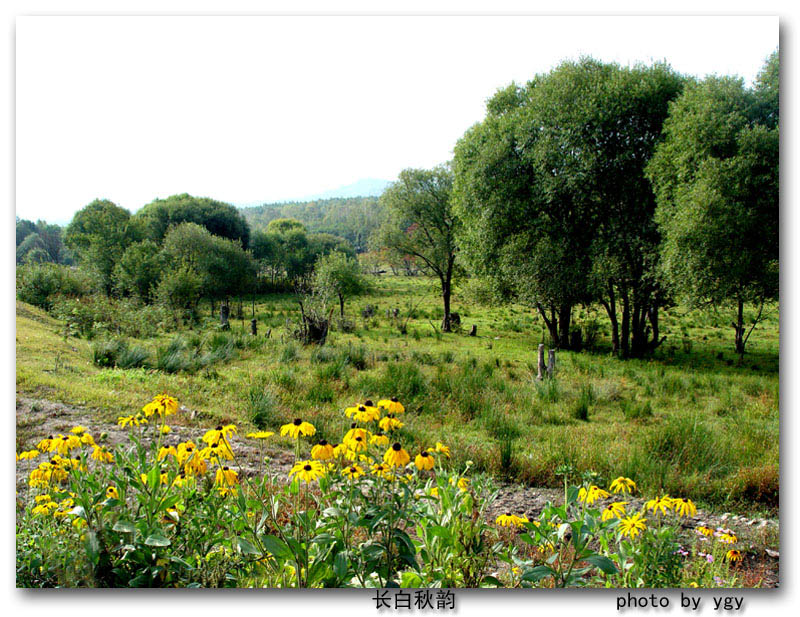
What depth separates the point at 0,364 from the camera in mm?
3580

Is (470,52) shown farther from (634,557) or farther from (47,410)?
(47,410)

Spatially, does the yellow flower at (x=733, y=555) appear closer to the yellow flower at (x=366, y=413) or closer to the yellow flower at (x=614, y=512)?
the yellow flower at (x=614, y=512)

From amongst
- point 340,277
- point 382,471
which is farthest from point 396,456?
point 340,277

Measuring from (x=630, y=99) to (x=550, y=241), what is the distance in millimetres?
3914

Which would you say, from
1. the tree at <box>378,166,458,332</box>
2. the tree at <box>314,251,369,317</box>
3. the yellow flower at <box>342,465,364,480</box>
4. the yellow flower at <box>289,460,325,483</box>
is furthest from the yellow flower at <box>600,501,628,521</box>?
the tree at <box>378,166,458,332</box>

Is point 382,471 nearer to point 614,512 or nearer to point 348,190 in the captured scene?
point 614,512

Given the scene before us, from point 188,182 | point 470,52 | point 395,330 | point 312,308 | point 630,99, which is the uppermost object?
point 630,99

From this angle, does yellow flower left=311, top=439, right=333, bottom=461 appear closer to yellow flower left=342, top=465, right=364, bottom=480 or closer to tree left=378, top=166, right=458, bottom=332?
yellow flower left=342, top=465, right=364, bottom=480

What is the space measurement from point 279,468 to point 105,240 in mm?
18315

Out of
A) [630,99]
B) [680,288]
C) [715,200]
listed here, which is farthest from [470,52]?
[630,99]

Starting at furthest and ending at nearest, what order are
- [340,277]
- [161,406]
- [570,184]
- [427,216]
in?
[340,277]
[427,216]
[570,184]
[161,406]

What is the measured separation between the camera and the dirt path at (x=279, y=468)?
314 cm

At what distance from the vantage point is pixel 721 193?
7.72 metres

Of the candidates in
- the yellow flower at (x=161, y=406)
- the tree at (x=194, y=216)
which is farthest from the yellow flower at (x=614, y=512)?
the tree at (x=194, y=216)
